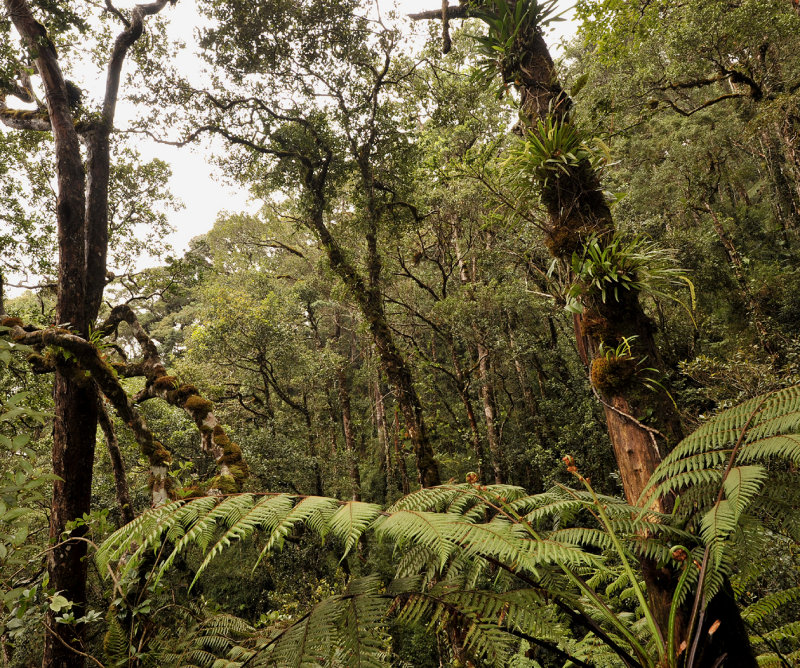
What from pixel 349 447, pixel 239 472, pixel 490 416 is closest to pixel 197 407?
pixel 239 472

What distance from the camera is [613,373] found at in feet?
5.79

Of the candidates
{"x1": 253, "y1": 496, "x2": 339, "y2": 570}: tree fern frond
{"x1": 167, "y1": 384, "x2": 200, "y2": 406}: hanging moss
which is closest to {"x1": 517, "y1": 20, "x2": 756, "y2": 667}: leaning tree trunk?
{"x1": 253, "y1": 496, "x2": 339, "y2": 570}: tree fern frond

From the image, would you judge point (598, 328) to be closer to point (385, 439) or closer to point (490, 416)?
point (490, 416)

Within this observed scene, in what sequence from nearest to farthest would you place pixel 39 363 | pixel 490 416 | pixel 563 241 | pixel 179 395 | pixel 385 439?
pixel 563 241, pixel 39 363, pixel 179 395, pixel 490 416, pixel 385 439

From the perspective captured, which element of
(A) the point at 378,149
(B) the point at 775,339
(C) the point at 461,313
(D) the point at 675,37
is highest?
(D) the point at 675,37

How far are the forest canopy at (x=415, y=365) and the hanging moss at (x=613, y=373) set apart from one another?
0.05 ft

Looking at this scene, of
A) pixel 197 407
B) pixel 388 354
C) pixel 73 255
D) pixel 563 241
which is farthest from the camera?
pixel 388 354

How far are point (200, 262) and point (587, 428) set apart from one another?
10017 mm

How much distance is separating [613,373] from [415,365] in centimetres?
1063

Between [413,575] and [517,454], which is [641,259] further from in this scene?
[517,454]

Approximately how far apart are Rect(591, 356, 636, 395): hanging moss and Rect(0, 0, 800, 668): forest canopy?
2cm

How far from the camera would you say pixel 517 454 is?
1152cm

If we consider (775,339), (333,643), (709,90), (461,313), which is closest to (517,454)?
(461,313)

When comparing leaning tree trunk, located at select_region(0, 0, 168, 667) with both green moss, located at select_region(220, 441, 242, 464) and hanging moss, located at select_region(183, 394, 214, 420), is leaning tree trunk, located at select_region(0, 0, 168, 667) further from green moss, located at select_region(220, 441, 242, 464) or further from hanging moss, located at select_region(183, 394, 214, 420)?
green moss, located at select_region(220, 441, 242, 464)
